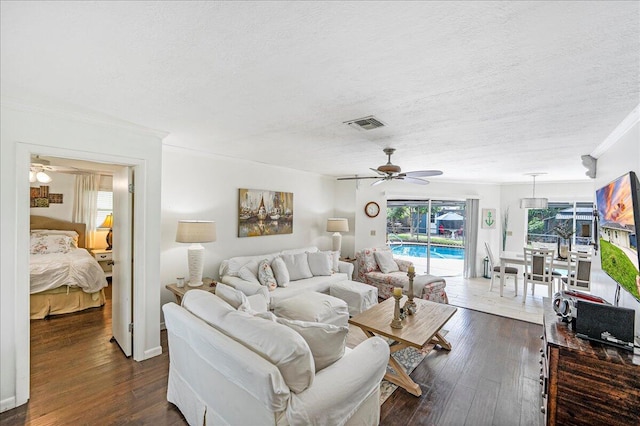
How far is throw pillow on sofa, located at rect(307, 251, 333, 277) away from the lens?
4.79 meters

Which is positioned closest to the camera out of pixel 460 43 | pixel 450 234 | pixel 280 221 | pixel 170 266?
pixel 460 43

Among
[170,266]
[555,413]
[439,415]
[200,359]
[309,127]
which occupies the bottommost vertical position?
[439,415]

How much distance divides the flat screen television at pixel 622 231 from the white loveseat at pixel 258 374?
1.67 m

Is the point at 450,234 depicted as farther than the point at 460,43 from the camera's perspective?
Yes

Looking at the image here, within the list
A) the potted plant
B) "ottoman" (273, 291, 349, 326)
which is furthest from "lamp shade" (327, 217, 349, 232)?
the potted plant

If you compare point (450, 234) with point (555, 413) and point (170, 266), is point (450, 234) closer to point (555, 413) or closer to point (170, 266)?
point (555, 413)

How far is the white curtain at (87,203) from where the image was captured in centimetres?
591

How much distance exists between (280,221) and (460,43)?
4.15 meters

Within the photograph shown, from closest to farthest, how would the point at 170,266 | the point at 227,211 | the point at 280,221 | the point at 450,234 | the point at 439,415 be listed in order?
1. the point at 439,415
2. the point at 170,266
3. the point at 227,211
4. the point at 280,221
5. the point at 450,234

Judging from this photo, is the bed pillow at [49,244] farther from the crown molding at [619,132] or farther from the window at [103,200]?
the crown molding at [619,132]

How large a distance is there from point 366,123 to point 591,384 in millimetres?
2355

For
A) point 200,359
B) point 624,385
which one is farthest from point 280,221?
point 624,385

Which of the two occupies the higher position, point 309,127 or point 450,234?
point 309,127

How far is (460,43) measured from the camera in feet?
4.33
